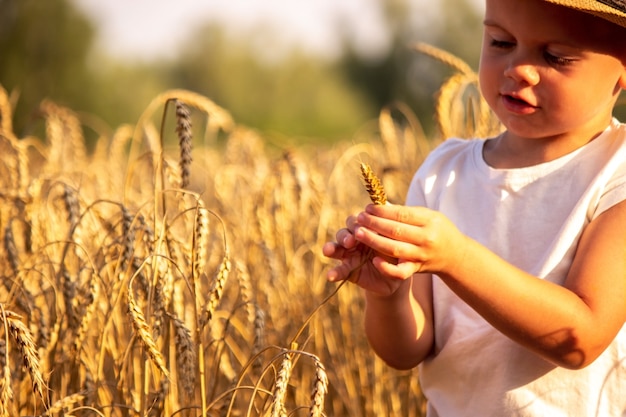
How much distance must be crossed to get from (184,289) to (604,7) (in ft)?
5.02

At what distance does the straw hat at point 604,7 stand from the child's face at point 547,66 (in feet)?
0.14

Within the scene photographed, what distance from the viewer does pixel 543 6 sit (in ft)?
4.57

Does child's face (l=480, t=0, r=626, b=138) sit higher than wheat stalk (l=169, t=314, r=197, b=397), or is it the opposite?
child's face (l=480, t=0, r=626, b=138)

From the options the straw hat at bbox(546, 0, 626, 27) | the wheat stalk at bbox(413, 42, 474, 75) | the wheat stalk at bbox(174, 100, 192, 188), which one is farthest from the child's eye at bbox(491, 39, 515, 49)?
the wheat stalk at bbox(413, 42, 474, 75)

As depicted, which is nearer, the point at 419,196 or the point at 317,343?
the point at 419,196

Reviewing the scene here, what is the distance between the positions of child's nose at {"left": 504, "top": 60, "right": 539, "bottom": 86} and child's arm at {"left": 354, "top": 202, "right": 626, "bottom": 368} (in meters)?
0.24

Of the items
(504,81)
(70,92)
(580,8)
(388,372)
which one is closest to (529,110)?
(504,81)

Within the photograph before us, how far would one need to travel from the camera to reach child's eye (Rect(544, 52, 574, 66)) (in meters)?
1.41

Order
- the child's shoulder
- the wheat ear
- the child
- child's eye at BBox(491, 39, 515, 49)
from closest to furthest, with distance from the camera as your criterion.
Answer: the wheat ear
the child
child's eye at BBox(491, 39, 515, 49)
the child's shoulder

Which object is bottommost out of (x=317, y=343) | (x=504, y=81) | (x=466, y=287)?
(x=466, y=287)

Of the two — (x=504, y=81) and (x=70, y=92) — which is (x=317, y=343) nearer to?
(x=504, y=81)

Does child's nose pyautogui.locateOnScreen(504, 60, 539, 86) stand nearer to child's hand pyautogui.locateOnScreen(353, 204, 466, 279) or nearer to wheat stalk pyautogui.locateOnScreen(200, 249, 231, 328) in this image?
child's hand pyautogui.locateOnScreen(353, 204, 466, 279)

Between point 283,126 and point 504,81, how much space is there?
23932 millimetres

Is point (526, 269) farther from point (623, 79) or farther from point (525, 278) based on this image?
point (623, 79)
